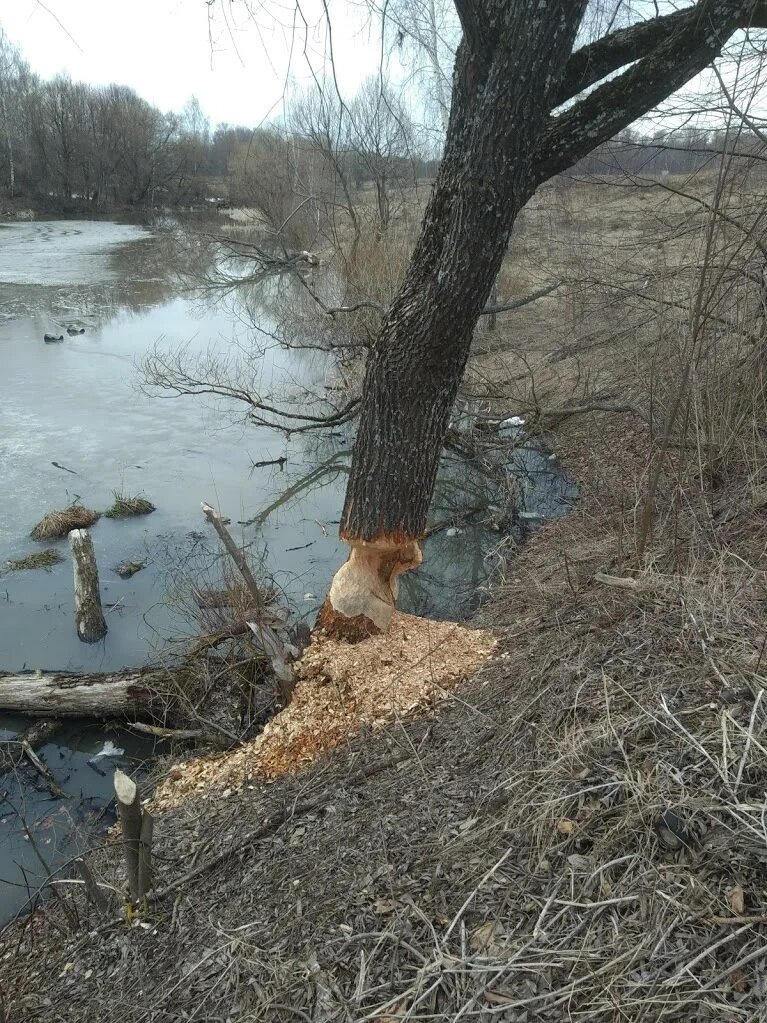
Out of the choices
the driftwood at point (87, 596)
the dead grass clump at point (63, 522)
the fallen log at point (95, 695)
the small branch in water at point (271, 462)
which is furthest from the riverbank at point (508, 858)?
the small branch in water at point (271, 462)

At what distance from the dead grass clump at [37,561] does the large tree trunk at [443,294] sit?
4.04 m

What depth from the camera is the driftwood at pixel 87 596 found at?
6562 mm

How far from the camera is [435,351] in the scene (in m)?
4.16

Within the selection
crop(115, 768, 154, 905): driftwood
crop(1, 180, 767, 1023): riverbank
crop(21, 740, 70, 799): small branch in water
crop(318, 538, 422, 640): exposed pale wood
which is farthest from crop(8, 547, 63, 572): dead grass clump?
crop(115, 768, 154, 905): driftwood

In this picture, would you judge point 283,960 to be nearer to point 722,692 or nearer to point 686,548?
point 722,692

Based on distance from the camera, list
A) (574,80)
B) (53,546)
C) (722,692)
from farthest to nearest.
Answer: (53,546) < (574,80) < (722,692)

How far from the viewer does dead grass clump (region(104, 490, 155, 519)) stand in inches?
342

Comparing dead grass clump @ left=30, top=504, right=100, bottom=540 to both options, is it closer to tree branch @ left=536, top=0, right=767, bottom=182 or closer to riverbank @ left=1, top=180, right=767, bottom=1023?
riverbank @ left=1, top=180, right=767, bottom=1023

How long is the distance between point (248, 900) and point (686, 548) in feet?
11.9

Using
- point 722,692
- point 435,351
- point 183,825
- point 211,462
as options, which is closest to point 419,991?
point 722,692

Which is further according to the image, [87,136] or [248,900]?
[87,136]

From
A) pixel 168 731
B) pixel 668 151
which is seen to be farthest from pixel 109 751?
pixel 668 151

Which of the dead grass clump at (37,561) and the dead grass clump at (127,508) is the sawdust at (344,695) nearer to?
the dead grass clump at (37,561)

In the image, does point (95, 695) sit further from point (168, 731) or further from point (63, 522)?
point (63, 522)
